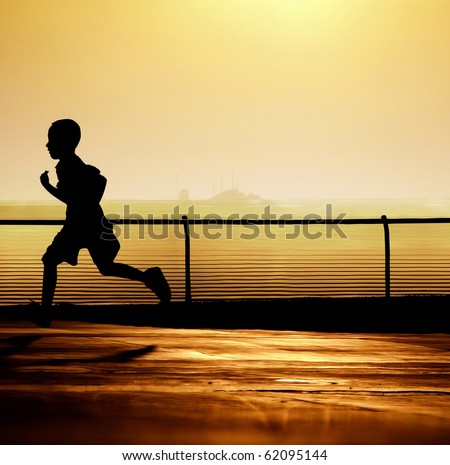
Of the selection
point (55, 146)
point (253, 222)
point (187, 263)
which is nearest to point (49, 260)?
point (55, 146)

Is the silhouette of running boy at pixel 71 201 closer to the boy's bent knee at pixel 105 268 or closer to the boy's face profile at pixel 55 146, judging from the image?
the boy's face profile at pixel 55 146

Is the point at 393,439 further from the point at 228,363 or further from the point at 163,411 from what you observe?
the point at 228,363

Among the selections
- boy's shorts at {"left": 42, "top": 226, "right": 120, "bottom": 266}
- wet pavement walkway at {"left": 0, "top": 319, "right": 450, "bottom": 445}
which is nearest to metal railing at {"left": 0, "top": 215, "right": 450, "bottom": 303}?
boy's shorts at {"left": 42, "top": 226, "right": 120, "bottom": 266}

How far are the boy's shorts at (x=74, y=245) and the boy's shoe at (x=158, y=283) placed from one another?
0.79 m

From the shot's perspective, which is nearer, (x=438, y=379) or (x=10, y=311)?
(x=438, y=379)

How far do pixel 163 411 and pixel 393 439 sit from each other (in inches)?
56.2

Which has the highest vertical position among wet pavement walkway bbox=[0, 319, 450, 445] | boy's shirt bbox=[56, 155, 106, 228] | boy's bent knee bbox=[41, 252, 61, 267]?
boy's shirt bbox=[56, 155, 106, 228]

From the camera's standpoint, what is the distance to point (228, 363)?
29.0ft

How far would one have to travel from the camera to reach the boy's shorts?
36.8 ft

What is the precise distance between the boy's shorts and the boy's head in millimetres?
737

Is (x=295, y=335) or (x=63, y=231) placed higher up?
(x=63, y=231)

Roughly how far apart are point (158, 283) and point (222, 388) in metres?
4.78

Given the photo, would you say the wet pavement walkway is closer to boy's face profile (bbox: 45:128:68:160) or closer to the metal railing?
boy's face profile (bbox: 45:128:68:160)
